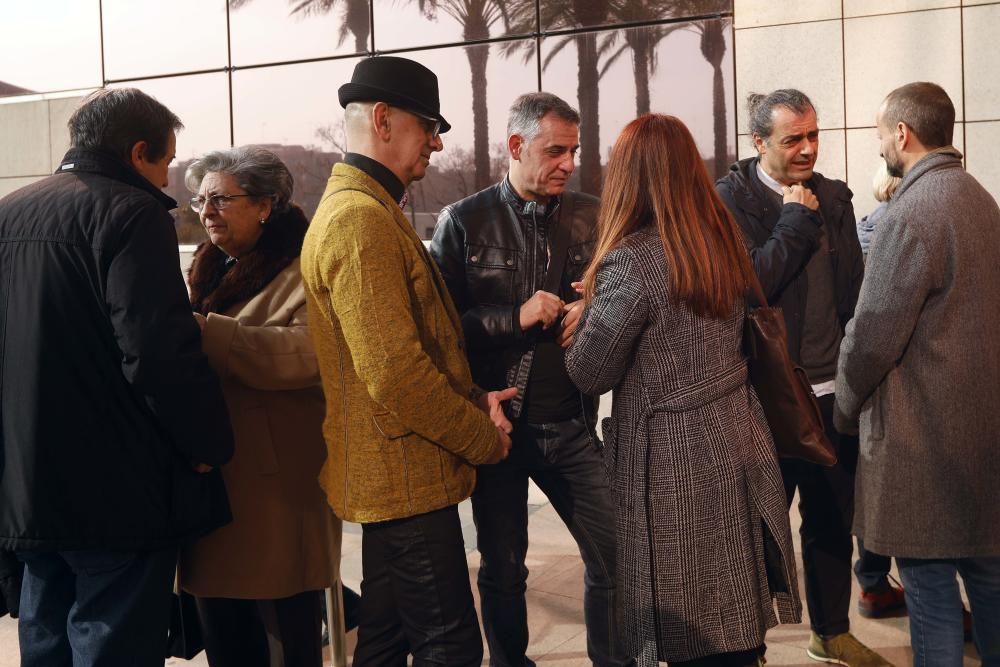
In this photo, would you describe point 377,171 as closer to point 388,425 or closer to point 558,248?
point 388,425

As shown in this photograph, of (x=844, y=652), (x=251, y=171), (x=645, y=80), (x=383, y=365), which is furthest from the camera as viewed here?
(x=645, y=80)

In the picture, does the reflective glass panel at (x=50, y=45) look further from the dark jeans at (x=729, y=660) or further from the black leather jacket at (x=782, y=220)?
the dark jeans at (x=729, y=660)

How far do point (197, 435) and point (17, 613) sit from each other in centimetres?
88

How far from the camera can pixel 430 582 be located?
8.40ft

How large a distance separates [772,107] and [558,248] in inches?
39.5

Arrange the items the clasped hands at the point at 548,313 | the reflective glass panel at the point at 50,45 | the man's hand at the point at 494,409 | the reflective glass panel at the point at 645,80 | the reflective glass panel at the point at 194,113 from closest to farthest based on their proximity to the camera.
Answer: the man's hand at the point at 494,409 < the clasped hands at the point at 548,313 < the reflective glass panel at the point at 645,80 < the reflective glass panel at the point at 194,113 < the reflective glass panel at the point at 50,45

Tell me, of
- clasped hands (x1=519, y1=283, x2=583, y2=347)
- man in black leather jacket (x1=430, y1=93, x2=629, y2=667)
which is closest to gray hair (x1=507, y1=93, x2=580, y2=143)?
man in black leather jacket (x1=430, y1=93, x2=629, y2=667)

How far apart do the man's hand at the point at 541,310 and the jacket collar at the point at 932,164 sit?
3.59 feet

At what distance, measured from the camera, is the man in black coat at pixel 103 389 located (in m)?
2.55

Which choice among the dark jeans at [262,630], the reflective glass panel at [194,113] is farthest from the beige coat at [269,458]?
the reflective glass panel at [194,113]

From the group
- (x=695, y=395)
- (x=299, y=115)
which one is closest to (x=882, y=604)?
(x=695, y=395)

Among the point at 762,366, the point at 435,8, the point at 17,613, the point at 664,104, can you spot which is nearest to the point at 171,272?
the point at 17,613

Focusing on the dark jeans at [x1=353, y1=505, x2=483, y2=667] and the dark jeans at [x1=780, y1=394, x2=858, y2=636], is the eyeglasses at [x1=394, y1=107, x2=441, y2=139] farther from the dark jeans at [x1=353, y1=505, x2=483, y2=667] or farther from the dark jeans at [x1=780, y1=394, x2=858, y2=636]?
the dark jeans at [x1=780, y1=394, x2=858, y2=636]

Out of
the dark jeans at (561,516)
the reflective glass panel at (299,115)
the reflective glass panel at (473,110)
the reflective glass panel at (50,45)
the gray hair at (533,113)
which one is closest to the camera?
the dark jeans at (561,516)
